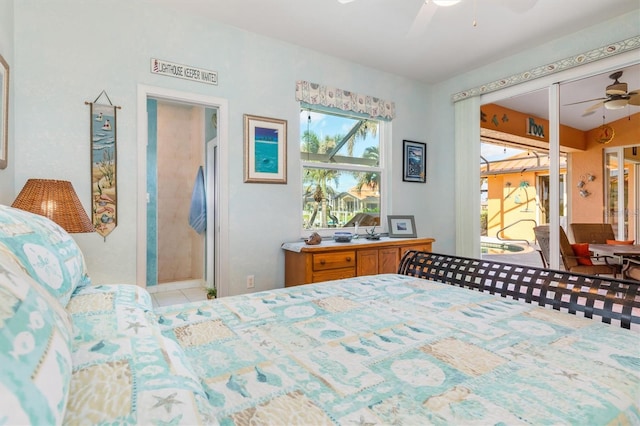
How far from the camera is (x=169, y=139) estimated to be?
4426 mm

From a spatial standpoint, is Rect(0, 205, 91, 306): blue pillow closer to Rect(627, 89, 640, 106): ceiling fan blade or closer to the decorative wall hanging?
the decorative wall hanging

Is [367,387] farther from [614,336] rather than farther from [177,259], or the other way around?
[177,259]

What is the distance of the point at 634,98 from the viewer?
2850 millimetres

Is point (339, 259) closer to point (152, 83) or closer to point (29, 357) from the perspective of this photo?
point (152, 83)

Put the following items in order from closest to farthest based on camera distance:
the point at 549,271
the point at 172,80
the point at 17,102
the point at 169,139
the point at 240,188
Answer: the point at 549,271 → the point at 17,102 → the point at 172,80 → the point at 240,188 → the point at 169,139

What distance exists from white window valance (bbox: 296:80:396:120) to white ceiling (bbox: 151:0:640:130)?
15.7 inches

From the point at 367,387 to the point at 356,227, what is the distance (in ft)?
10.1

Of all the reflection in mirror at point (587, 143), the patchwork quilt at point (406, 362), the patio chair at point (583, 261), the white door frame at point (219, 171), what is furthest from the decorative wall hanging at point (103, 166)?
the patio chair at point (583, 261)

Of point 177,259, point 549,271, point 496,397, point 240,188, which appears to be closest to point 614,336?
point 549,271

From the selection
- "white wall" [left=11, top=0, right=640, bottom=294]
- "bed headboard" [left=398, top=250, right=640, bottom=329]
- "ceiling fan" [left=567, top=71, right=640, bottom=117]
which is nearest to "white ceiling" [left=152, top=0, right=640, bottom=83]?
"white wall" [left=11, top=0, right=640, bottom=294]

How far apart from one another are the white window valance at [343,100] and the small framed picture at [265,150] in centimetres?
42

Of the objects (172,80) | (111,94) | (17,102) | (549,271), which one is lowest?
(549,271)

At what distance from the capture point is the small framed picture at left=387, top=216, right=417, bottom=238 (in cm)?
395

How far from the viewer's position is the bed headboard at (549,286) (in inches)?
49.0
